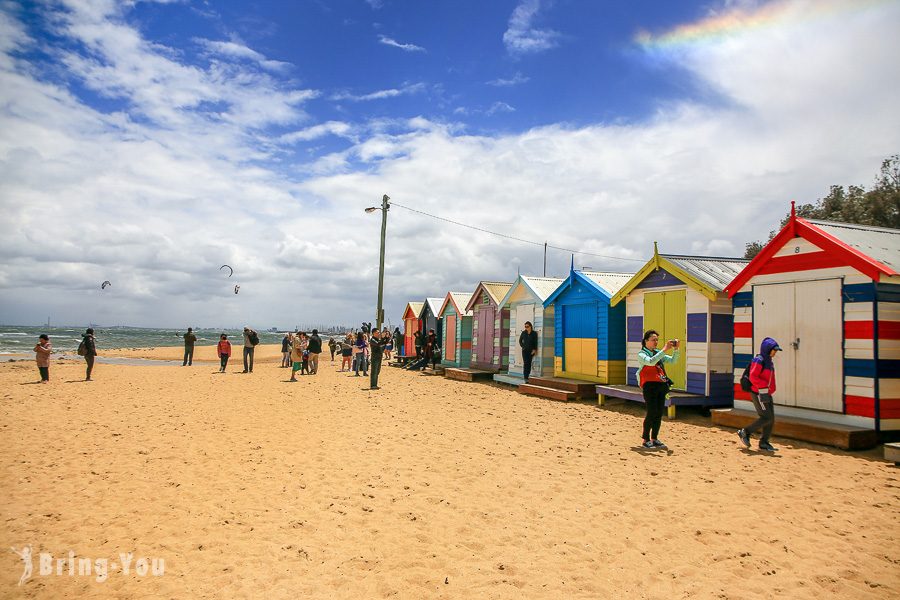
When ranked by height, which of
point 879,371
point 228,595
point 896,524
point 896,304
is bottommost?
point 228,595

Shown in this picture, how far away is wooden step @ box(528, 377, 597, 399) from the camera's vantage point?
15445 mm

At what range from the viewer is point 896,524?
5770 mm

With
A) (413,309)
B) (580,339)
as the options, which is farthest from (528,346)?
(413,309)

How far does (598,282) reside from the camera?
1639 cm

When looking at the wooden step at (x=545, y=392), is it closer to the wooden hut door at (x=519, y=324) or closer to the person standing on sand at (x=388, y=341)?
the wooden hut door at (x=519, y=324)

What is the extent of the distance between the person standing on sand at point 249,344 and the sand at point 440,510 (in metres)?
11.1

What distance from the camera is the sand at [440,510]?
4.82 meters

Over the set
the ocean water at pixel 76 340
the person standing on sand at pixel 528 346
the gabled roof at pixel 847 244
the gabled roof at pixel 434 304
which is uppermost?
the gabled roof at pixel 847 244

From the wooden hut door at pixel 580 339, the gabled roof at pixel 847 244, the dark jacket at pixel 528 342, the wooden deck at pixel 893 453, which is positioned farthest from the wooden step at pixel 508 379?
the wooden deck at pixel 893 453

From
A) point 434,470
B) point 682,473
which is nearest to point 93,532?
point 434,470

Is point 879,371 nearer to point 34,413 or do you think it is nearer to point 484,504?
point 484,504

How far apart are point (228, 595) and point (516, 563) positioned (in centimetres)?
265

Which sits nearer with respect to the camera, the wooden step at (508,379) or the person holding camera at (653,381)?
the person holding camera at (653,381)

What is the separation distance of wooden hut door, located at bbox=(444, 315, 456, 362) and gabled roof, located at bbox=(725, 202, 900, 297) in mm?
16395
